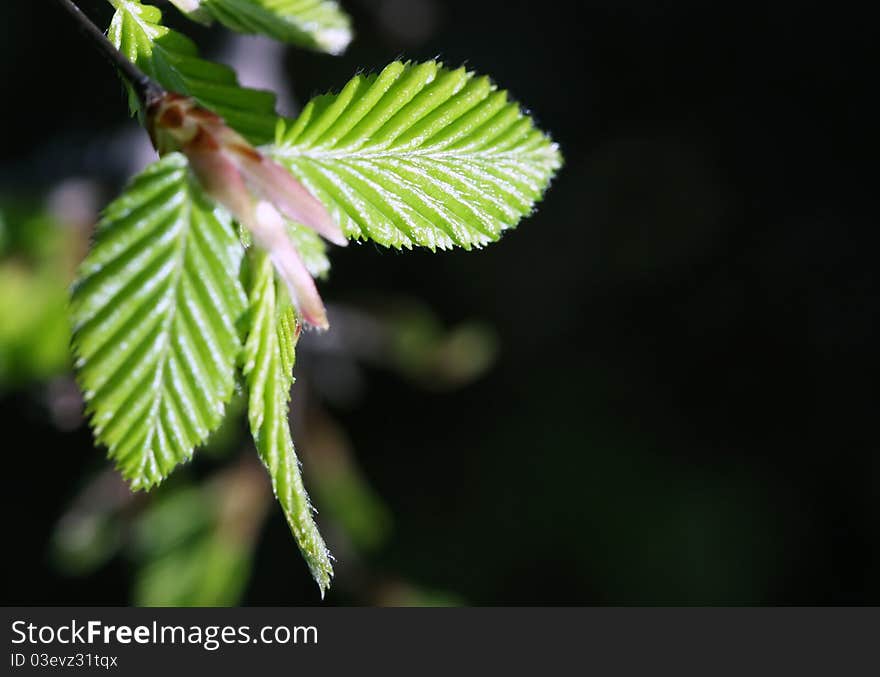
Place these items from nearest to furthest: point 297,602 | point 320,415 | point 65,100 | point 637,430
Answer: point 320,415 < point 65,100 < point 297,602 < point 637,430

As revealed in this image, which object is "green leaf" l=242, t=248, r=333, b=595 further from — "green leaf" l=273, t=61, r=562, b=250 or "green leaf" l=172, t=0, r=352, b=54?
"green leaf" l=172, t=0, r=352, b=54

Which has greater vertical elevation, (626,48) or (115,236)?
(115,236)

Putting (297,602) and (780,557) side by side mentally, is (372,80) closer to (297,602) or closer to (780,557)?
(297,602)

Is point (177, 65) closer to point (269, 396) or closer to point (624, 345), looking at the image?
point (269, 396)

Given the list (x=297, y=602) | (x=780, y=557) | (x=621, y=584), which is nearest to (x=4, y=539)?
(x=297, y=602)

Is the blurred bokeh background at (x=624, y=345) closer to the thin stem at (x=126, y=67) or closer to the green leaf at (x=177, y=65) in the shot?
the green leaf at (x=177, y=65)

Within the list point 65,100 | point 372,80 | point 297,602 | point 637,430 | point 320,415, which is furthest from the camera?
point 637,430

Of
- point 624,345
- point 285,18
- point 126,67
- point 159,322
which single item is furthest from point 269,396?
point 624,345

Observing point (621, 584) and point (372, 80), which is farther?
point (621, 584)
